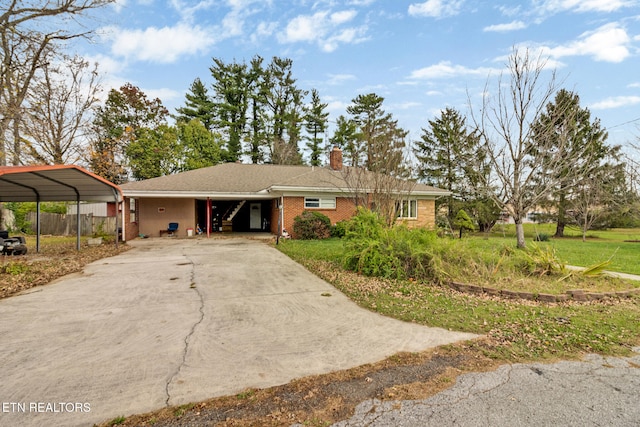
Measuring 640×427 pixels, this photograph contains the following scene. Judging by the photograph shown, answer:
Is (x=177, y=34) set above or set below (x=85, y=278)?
above

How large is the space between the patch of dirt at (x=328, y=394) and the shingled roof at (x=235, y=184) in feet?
40.1

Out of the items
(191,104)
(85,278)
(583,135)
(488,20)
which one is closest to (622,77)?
(488,20)

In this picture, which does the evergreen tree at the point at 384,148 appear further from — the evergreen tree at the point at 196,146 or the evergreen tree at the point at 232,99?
the evergreen tree at the point at 232,99

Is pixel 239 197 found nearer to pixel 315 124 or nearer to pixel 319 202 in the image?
pixel 319 202

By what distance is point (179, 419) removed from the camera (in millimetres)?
2324

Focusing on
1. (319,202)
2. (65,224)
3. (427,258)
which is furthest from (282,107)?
(427,258)

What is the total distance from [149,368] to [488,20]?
14.3 m

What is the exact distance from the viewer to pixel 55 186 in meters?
11.1

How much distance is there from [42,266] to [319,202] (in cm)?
1163

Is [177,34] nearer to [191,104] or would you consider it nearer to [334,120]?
[191,104]

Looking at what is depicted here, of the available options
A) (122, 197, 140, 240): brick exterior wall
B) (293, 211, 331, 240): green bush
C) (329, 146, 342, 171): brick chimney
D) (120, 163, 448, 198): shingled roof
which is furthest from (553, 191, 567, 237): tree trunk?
(122, 197, 140, 240): brick exterior wall

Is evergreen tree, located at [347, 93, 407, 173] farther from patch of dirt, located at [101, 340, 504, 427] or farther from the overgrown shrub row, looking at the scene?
patch of dirt, located at [101, 340, 504, 427]

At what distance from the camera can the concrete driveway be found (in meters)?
2.67

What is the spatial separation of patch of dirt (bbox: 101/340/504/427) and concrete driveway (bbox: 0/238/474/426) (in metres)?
0.17
